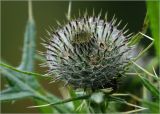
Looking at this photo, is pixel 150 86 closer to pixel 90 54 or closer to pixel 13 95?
pixel 90 54

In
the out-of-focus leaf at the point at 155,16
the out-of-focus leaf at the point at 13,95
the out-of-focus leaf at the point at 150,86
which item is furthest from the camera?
the out-of-focus leaf at the point at 13,95

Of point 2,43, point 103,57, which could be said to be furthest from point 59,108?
point 2,43

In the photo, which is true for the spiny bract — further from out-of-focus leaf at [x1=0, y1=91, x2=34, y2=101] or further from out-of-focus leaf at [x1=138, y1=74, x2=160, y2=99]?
out-of-focus leaf at [x1=0, y1=91, x2=34, y2=101]

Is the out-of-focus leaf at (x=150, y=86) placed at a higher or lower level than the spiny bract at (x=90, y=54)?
lower

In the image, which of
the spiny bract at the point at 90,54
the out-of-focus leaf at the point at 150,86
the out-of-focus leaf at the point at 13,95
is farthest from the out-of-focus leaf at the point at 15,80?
the out-of-focus leaf at the point at 150,86

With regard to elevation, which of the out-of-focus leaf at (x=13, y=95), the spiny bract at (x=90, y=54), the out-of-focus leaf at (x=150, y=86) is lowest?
the out-of-focus leaf at (x=13, y=95)

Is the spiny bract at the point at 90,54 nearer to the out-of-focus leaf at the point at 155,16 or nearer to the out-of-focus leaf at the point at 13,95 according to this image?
the out-of-focus leaf at the point at 155,16

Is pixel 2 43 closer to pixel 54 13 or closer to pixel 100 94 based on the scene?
pixel 54 13

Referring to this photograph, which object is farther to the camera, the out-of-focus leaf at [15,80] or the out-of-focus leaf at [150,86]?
the out-of-focus leaf at [15,80]

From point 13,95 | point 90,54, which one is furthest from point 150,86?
point 13,95
